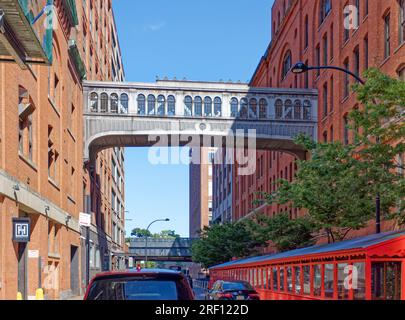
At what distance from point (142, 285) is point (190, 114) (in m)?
42.4

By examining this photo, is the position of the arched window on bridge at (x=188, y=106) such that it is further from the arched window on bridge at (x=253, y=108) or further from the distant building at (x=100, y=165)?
Result: the distant building at (x=100, y=165)

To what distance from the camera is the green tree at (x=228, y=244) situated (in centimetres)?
6450

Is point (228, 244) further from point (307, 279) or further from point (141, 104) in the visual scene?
point (307, 279)

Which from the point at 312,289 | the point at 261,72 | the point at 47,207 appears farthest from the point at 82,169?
the point at 261,72

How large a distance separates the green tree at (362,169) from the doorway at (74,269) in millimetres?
17316

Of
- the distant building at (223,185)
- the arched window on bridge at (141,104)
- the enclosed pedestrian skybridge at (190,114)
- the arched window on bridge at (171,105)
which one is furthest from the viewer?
the distant building at (223,185)

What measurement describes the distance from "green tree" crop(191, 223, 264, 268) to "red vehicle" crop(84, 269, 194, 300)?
53218 millimetres

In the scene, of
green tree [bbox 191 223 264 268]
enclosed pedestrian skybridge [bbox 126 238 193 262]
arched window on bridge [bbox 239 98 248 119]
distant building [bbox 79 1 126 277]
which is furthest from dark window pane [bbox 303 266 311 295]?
enclosed pedestrian skybridge [bbox 126 238 193 262]

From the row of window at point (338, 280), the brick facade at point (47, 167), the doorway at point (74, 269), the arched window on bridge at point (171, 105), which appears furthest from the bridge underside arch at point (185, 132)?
the row of window at point (338, 280)

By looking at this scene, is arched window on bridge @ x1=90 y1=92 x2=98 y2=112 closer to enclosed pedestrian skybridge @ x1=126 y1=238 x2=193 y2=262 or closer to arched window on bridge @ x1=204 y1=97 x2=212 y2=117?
arched window on bridge @ x1=204 y1=97 x2=212 y2=117

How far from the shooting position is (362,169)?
19766mm

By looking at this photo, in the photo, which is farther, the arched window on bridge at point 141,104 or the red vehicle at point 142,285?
the arched window on bridge at point 141,104

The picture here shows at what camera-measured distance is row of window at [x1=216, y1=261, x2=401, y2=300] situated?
47.8ft

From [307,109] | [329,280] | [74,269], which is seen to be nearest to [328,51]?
[307,109]
